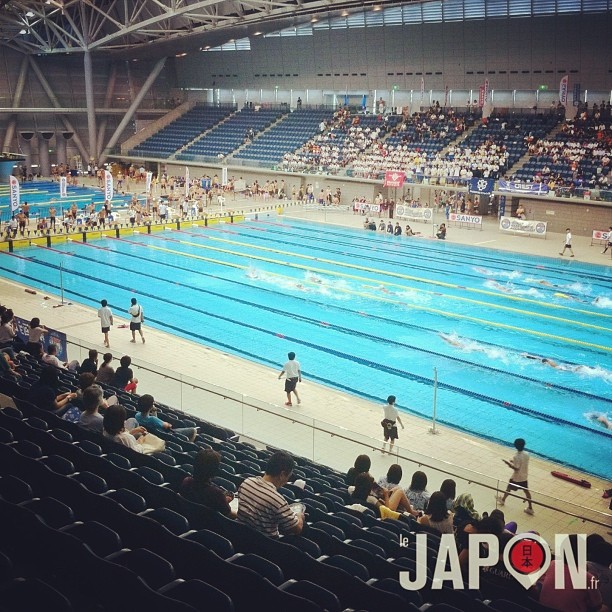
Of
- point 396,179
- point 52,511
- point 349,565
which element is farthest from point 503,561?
point 396,179

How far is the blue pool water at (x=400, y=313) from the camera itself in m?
13.7

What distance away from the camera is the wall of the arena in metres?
37.8

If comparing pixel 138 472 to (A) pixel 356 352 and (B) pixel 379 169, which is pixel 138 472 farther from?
(B) pixel 379 169

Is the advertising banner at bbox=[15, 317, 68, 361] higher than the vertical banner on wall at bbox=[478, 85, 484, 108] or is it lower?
lower

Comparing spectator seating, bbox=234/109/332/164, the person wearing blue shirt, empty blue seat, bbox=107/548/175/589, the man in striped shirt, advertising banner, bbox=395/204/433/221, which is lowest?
the person wearing blue shirt

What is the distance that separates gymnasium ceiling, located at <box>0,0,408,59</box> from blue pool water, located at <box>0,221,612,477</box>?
544 inches

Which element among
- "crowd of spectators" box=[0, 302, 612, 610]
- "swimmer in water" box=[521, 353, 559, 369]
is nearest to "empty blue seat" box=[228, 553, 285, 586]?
"crowd of spectators" box=[0, 302, 612, 610]

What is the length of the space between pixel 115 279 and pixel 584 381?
571 inches

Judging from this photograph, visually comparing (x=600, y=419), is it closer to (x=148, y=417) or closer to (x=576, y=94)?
(x=148, y=417)

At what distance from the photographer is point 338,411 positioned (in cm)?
1252

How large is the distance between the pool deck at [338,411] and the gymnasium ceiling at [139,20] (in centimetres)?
2268

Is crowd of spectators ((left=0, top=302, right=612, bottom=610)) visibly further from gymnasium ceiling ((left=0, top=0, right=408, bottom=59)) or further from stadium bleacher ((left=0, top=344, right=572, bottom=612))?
gymnasium ceiling ((left=0, top=0, right=408, bottom=59))

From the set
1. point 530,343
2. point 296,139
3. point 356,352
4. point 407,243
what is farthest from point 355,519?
point 296,139

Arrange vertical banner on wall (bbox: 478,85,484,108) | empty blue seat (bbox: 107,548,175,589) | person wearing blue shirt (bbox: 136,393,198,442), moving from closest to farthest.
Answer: empty blue seat (bbox: 107,548,175,589) → person wearing blue shirt (bbox: 136,393,198,442) → vertical banner on wall (bbox: 478,85,484,108)
